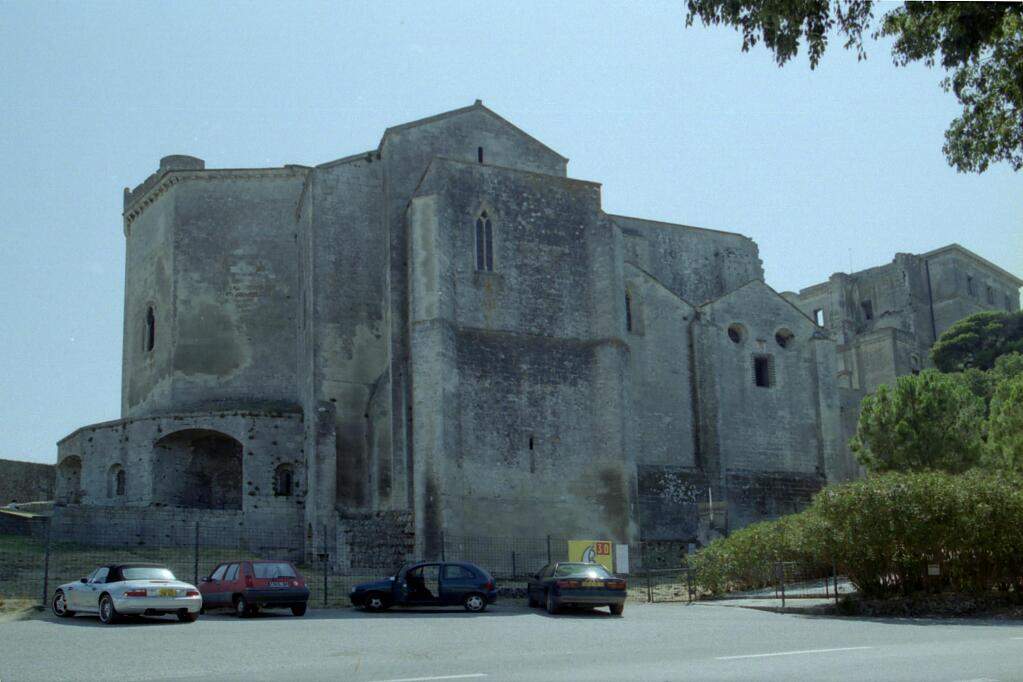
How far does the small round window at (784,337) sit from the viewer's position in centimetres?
4288

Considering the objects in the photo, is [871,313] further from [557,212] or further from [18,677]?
[18,677]

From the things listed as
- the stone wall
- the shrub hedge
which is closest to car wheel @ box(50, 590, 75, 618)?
the shrub hedge

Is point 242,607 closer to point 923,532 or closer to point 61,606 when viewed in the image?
point 61,606

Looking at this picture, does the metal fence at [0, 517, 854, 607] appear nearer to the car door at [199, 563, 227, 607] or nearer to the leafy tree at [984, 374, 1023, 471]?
the car door at [199, 563, 227, 607]

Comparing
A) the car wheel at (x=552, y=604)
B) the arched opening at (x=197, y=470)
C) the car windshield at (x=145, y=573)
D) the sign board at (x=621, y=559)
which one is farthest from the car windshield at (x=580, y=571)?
the arched opening at (x=197, y=470)

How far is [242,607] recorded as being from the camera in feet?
65.9

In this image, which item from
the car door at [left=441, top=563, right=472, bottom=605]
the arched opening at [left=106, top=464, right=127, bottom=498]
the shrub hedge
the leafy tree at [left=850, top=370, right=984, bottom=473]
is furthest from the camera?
the arched opening at [left=106, top=464, right=127, bottom=498]

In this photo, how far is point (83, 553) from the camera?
96.0 feet

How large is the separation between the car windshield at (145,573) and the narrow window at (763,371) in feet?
90.8

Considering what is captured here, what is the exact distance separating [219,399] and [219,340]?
220 centimetres

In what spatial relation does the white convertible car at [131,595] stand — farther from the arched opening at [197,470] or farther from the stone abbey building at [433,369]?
the arched opening at [197,470]

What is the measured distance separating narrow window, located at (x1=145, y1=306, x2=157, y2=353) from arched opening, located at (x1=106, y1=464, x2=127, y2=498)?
17.3ft

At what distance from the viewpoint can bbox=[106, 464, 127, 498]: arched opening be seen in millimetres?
38031

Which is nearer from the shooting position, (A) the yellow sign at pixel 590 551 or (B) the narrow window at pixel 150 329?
(A) the yellow sign at pixel 590 551
